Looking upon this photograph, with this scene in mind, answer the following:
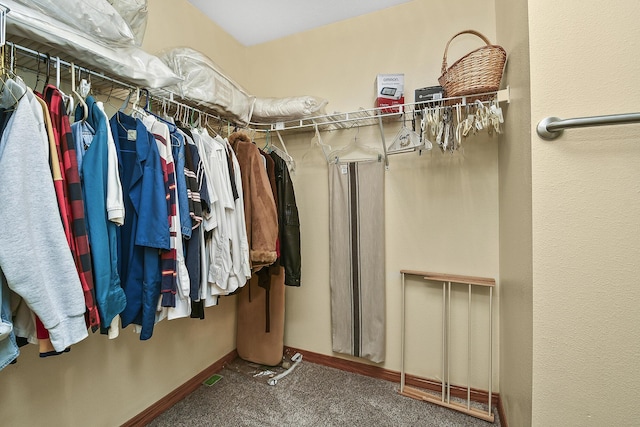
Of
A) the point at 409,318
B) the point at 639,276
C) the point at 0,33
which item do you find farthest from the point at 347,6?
the point at 409,318

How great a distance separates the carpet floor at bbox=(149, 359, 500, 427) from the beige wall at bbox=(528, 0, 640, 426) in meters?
0.87

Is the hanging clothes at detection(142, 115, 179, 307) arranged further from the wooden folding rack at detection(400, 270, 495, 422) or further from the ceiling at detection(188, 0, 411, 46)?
the wooden folding rack at detection(400, 270, 495, 422)

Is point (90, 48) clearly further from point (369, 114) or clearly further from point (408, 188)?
point (408, 188)

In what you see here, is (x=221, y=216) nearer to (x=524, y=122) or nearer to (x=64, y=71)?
(x=64, y=71)

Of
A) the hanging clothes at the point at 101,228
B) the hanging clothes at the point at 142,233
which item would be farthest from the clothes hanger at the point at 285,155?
the hanging clothes at the point at 101,228

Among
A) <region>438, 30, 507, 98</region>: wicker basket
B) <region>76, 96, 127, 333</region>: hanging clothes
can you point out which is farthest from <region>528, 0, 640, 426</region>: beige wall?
<region>76, 96, 127, 333</region>: hanging clothes

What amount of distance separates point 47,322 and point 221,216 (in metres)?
0.73

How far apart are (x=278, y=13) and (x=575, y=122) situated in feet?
6.50

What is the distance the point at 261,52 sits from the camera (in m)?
2.29

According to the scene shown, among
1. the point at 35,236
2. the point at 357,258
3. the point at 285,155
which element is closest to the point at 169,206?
the point at 35,236

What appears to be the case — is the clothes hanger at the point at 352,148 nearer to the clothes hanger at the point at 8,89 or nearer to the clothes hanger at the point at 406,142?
the clothes hanger at the point at 406,142

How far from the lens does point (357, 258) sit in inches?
75.5

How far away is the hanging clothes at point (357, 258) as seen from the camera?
1.86 meters

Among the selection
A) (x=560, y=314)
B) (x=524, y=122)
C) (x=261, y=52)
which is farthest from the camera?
(x=261, y=52)
